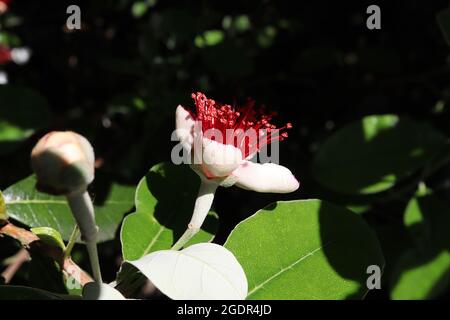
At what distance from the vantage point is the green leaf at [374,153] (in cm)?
142

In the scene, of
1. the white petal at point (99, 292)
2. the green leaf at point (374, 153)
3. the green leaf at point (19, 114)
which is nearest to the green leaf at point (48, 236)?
the white petal at point (99, 292)

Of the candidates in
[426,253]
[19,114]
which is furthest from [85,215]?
[426,253]

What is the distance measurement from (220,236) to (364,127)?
0.46 metres

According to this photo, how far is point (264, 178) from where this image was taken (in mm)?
956

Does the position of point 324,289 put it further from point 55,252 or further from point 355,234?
point 55,252

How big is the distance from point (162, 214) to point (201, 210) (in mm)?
174

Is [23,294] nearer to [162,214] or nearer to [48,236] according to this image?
[48,236]

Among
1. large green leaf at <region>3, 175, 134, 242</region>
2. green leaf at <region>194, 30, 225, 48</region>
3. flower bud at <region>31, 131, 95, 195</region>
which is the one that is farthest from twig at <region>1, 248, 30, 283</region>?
green leaf at <region>194, 30, 225, 48</region>

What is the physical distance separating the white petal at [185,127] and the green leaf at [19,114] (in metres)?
0.60

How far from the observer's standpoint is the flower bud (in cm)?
74

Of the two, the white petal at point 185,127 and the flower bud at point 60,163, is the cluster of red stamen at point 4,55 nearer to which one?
the white petal at point 185,127

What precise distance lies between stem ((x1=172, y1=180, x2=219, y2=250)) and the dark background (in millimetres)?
A: 697

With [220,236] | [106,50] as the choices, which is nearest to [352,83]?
[220,236]

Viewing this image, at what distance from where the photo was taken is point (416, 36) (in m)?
1.90
